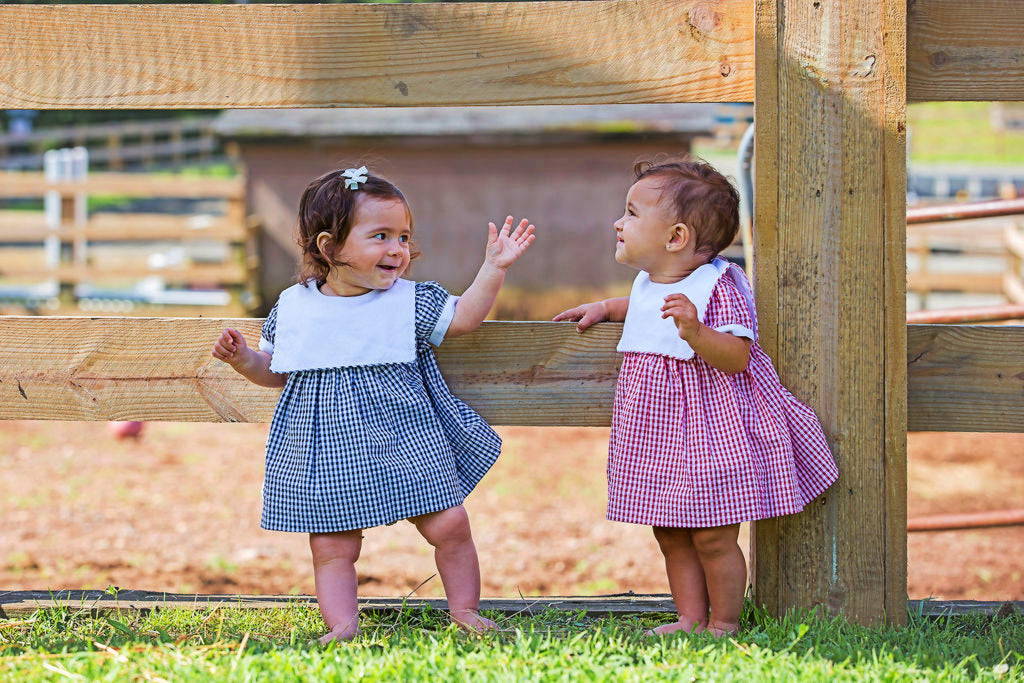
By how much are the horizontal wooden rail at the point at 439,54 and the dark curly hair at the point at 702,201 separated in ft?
0.56

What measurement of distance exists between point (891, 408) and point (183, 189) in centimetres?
1126

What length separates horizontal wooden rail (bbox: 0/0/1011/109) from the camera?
2.58m

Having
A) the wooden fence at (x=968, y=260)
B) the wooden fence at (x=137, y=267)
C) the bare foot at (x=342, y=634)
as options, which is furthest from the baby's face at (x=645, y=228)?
the wooden fence at (x=137, y=267)

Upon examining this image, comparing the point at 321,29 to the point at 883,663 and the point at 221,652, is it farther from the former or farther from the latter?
the point at 883,663

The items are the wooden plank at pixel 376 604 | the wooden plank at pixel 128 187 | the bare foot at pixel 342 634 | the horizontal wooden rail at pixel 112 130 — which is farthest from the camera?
the horizontal wooden rail at pixel 112 130

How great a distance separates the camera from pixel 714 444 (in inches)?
98.7

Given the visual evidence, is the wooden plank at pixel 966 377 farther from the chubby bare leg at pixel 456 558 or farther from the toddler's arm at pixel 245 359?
the toddler's arm at pixel 245 359

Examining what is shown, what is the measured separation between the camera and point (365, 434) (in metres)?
2.57

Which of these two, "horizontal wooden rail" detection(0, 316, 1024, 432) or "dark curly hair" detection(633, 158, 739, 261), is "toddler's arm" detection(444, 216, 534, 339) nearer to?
"horizontal wooden rail" detection(0, 316, 1024, 432)

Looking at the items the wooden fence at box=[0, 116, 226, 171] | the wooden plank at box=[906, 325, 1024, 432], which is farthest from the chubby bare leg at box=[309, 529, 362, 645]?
the wooden fence at box=[0, 116, 226, 171]

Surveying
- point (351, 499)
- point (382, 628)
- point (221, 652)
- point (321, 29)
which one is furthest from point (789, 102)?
point (221, 652)

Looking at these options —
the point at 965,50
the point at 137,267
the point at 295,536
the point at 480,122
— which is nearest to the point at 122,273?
the point at 137,267

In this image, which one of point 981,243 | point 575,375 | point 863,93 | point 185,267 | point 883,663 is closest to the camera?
point 883,663

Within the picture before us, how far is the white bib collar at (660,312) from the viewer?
254 cm
